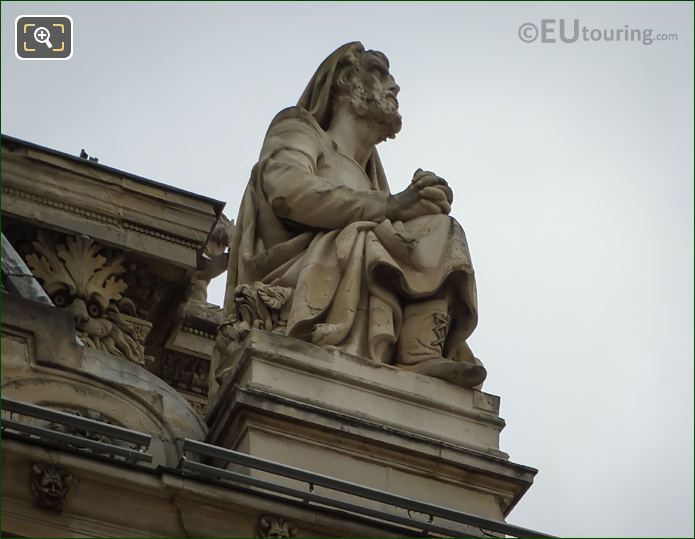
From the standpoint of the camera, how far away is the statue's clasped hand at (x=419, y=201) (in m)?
19.8

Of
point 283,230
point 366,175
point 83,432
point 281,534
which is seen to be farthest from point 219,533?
point 366,175

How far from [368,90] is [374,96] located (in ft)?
0.28

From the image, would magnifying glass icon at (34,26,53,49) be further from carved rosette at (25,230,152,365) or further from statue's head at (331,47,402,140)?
statue's head at (331,47,402,140)

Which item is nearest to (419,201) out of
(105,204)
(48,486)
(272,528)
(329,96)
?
(329,96)

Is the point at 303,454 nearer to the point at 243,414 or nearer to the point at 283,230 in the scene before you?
the point at 243,414

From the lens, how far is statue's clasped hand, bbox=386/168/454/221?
19750mm

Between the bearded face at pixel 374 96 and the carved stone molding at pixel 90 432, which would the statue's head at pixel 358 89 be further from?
the carved stone molding at pixel 90 432

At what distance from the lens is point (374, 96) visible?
2127 centimetres

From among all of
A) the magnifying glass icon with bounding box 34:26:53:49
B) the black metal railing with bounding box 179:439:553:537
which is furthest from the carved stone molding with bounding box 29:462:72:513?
the magnifying glass icon with bounding box 34:26:53:49

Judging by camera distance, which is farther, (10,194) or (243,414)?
(10,194)

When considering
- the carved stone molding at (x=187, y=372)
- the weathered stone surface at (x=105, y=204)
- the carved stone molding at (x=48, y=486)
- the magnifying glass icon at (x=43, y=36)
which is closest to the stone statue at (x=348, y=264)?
the weathered stone surface at (x=105, y=204)

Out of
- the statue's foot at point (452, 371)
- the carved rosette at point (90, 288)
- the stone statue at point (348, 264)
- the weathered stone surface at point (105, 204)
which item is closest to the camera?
the statue's foot at point (452, 371)

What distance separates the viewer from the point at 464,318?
766 inches

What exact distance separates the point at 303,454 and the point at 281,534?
137 cm
